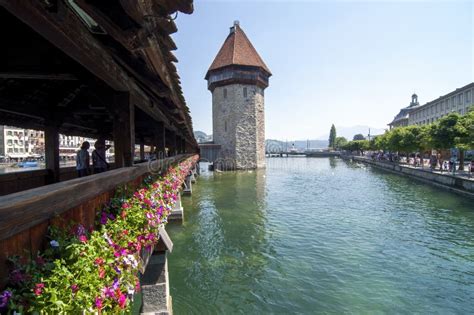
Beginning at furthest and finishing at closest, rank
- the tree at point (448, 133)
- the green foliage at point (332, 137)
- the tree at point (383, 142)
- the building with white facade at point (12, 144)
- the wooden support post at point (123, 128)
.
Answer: the green foliage at point (332, 137) < the building with white facade at point (12, 144) < the tree at point (383, 142) < the tree at point (448, 133) < the wooden support post at point (123, 128)

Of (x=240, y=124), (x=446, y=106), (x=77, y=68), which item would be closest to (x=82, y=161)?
(x=77, y=68)

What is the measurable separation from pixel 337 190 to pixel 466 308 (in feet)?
52.1

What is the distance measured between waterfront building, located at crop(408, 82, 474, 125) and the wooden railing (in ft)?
147

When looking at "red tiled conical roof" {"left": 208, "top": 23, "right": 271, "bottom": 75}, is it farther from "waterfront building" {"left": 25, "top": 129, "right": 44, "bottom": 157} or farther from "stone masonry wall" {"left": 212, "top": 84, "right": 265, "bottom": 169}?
"waterfront building" {"left": 25, "top": 129, "right": 44, "bottom": 157}

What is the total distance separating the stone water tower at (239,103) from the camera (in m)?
37.9

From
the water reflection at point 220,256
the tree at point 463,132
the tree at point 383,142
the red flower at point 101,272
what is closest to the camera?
the red flower at point 101,272

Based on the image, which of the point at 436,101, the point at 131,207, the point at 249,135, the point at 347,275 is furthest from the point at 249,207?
the point at 436,101

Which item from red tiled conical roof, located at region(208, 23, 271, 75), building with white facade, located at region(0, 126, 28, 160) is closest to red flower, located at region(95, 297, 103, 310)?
red tiled conical roof, located at region(208, 23, 271, 75)

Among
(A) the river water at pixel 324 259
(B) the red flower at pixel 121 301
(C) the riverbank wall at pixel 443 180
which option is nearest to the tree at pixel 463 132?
(C) the riverbank wall at pixel 443 180

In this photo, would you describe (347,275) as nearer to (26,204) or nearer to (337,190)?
(26,204)

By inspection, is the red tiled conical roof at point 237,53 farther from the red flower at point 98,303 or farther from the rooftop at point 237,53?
the red flower at point 98,303

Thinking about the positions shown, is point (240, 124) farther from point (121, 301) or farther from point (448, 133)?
point (121, 301)

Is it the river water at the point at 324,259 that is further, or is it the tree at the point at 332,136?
the tree at the point at 332,136

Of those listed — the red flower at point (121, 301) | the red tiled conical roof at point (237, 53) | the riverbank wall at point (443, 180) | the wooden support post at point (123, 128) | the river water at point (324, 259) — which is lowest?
the river water at point (324, 259)
